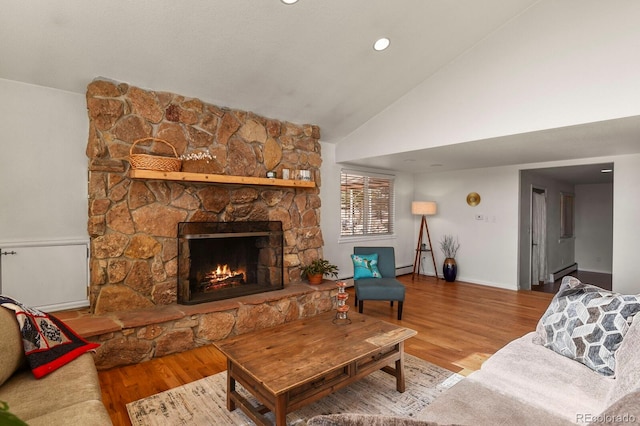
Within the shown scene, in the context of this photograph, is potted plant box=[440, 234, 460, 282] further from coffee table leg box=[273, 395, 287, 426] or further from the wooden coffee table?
coffee table leg box=[273, 395, 287, 426]

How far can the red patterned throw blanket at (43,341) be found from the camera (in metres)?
1.78

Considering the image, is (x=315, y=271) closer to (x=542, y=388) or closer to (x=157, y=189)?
(x=157, y=189)

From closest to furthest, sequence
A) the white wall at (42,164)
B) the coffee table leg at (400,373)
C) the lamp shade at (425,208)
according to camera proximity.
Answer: the coffee table leg at (400,373) → the white wall at (42,164) → the lamp shade at (425,208)

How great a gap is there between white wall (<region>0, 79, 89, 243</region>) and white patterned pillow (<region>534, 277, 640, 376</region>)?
4159mm

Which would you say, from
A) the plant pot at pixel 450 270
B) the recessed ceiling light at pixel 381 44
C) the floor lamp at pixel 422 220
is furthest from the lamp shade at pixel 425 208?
the recessed ceiling light at pixel 381 44

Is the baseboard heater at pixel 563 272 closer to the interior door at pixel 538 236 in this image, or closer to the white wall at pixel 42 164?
the interior door at pixel 538 236

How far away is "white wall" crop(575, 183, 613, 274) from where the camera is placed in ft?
25.3

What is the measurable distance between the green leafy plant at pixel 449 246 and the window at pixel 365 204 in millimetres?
1057

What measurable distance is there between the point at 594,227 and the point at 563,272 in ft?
4.91

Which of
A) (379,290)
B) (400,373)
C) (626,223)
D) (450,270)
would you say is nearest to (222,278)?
(379,290)

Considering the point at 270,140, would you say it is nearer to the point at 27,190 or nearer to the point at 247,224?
the point at 247,224

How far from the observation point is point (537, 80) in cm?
337

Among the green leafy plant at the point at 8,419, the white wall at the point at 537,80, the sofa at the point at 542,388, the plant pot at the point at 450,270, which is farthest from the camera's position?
the plant pot at the point at 450,270

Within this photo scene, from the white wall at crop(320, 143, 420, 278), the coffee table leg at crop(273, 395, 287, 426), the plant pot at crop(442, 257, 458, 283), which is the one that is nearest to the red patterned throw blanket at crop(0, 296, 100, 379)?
the coffee table leg at crop(273, 395, 287, 426)
